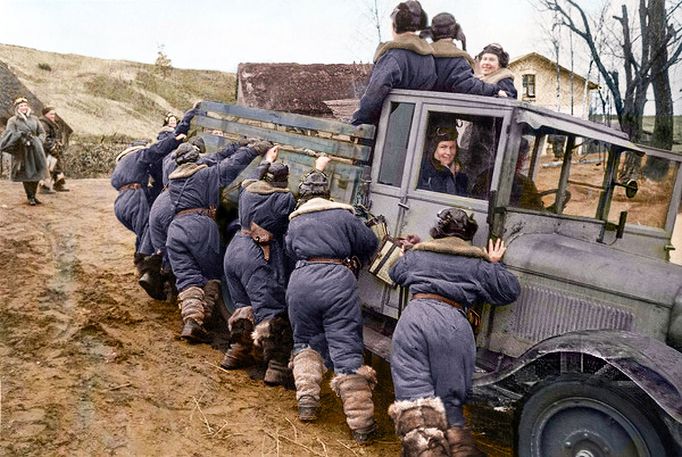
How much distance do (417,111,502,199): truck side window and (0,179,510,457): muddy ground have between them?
5.84 ft

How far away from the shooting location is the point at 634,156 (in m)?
4.91

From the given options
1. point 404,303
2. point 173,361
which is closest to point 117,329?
point 173,361

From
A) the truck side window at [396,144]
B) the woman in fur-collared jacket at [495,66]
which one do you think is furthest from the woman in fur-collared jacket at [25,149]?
the woman in fur-collared jacket at [495,66]

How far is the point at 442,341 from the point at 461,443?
0.59 metres

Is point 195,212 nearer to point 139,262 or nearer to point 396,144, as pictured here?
point 139,262

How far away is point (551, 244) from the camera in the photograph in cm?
379

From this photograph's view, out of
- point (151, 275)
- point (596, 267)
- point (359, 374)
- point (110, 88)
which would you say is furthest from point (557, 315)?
point (110, 88)

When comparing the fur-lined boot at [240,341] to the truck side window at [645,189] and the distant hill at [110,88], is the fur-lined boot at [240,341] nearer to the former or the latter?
the truck side window at [645,189]

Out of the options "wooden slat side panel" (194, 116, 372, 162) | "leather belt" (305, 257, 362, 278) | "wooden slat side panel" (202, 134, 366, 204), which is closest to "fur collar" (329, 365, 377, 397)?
"leather belt" (305, 257, 362, 278)

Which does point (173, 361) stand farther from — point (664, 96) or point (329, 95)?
point (664, 96)

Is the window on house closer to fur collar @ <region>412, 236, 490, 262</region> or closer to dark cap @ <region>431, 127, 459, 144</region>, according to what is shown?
dark cap @ <region>431, 127, 459, 144</region>

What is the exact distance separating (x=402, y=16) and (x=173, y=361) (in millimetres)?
3449

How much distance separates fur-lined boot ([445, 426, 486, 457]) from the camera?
11.1 feet

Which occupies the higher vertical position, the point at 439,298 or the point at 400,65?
the point at 400,65
